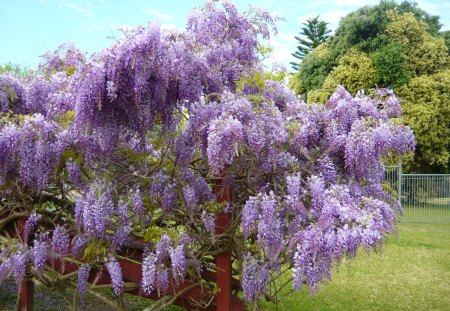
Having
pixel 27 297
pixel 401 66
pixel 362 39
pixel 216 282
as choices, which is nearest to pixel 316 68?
pixel 362 39

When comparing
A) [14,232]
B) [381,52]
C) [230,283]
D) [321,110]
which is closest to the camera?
[321,110]

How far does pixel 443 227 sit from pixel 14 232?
1276cm

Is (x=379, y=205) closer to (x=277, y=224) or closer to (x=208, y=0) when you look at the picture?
(x=277, y=224)

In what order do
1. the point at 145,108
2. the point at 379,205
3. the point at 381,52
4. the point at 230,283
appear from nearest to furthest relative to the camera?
the point at 379,205
the point at 145,108
the point at 230,283
the point at 381,52

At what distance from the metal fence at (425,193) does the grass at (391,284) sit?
5704 mm

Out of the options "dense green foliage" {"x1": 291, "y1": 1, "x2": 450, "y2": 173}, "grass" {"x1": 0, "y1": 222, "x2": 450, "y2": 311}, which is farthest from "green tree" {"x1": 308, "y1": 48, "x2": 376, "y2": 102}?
"grass" {"x1": 0, "y1": 222, "x2": 450, "y2": 311}

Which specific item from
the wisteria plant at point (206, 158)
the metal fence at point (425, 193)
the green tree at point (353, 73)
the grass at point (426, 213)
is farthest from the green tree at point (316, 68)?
the wisteria plant at point (206, 158)

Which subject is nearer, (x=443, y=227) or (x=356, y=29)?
(x=443, y=227)

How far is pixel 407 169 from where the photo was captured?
18.5 meters

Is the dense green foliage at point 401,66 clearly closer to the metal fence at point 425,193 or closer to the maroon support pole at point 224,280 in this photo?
the metal fence at point 425,193

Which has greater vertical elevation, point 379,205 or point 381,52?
point 381,52

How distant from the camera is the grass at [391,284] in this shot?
6547mm

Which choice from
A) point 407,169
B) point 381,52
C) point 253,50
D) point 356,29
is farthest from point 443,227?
point 253,50

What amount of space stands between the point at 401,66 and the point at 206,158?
1593 cm
